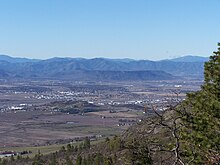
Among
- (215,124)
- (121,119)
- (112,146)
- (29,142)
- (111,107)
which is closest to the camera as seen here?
(215,124)

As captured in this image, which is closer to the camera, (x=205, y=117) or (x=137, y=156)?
(x=205, y=117)

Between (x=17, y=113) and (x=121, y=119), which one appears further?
(x=17, y=113)

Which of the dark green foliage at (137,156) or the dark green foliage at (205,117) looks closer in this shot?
the dark green foliage at (205,117)

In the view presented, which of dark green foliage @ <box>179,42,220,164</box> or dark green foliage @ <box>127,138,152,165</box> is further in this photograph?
dark green foliage @ <box>127,138,152,165</box>

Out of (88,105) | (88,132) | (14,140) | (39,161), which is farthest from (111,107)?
(39,161)

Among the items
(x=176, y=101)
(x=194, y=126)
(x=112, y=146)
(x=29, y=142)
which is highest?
(x=176, y=101)

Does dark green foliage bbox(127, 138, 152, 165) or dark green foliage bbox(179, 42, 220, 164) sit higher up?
dark green foliage bbox(179, 42, 220, 164)

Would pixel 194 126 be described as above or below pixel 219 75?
below

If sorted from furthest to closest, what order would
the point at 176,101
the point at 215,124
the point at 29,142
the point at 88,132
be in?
the point at 88,132 < the point at 29,142 < the point at 215,124 < the point at 176,101

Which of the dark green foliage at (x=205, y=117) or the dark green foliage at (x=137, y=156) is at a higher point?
the dark green foliage at (x=205, y=117)

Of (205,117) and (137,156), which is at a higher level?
(205,117)

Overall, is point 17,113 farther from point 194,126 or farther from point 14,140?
point 194,126
